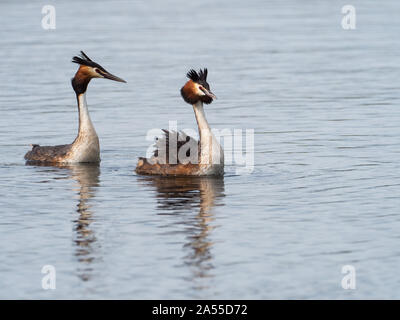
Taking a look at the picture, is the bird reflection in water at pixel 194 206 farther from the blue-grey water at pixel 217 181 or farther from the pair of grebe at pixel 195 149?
the pair of grebe at pixel 195 149

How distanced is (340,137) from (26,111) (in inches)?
314

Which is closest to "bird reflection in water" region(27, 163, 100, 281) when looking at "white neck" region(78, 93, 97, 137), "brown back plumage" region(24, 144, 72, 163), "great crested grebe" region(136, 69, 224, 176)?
"brown back plumage" region(24, 144, 72, 163)

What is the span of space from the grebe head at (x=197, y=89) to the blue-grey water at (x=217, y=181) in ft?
4.62

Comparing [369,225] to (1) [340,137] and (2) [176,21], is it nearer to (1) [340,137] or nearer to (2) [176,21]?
(1) [340,137]

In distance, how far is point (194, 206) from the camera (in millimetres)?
15922

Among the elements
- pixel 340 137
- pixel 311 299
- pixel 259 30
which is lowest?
pixel 311 299

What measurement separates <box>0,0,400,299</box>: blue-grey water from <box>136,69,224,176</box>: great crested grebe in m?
0.34

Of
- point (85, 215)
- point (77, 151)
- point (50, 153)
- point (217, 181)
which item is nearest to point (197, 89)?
point (217, 181)

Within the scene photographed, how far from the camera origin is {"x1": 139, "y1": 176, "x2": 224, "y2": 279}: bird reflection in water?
1295 cm

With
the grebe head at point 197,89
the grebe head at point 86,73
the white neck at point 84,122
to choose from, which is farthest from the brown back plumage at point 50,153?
the grebe head at point 197,89

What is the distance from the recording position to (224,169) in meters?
19.0

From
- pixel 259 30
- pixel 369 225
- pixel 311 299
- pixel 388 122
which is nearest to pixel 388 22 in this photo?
pixel 259 30

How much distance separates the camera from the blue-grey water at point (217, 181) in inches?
486

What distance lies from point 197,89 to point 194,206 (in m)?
2.80
